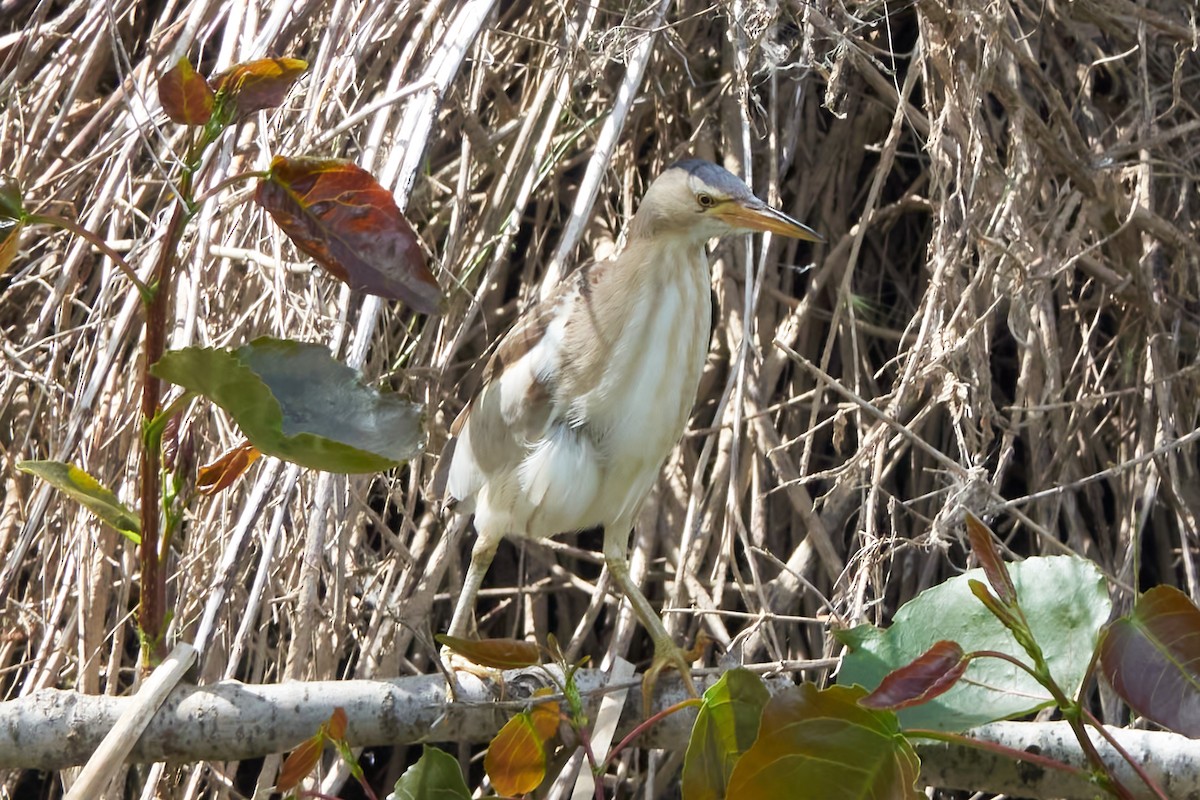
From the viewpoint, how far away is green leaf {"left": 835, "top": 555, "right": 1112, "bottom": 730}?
919mm

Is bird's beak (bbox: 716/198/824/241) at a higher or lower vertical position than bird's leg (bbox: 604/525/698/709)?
higher

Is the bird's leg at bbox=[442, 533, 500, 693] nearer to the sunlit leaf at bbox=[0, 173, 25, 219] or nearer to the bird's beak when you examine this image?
→ the bird's beak

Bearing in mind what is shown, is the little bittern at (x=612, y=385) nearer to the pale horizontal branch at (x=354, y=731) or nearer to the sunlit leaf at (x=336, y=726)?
the pale horizontal branch at (x=354, y=731)

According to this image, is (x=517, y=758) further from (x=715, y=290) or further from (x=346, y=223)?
(x=715, y=290)

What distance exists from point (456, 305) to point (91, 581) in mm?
620

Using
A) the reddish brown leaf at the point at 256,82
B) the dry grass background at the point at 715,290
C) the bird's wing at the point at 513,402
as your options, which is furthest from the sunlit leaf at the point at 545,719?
the bird's wing at the point at 513,402

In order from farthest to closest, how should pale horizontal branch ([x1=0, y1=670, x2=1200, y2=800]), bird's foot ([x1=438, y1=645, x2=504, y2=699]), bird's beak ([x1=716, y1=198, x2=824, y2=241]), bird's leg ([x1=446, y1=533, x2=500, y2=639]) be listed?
1. bird's leg ([x1=446, y1=533, x2=500, y2=639])
2. bird's beak ([x1=716, y1=198, x2=824, y2=241])
3. bird's foot ([x1=438, y1=645, x2=504, y2=699])
4. pale horizontal branch ([x1=0, y1=670, x2=1200, y2=800])

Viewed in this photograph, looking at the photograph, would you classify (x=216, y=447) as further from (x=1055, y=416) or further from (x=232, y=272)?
(x=1055, y=416)

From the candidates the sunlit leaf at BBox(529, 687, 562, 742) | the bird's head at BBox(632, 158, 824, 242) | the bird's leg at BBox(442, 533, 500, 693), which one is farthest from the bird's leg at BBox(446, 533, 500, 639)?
the sunlit leaf at BBox(529, 687, 562, 742)

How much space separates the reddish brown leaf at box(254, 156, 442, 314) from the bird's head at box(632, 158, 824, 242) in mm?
944

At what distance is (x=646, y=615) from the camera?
1794 mm

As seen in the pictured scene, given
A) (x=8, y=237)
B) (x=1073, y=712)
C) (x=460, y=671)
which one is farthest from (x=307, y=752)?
(x=460, y=671)

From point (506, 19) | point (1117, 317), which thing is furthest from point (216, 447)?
point (1117, 317)

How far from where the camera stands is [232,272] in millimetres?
1870
